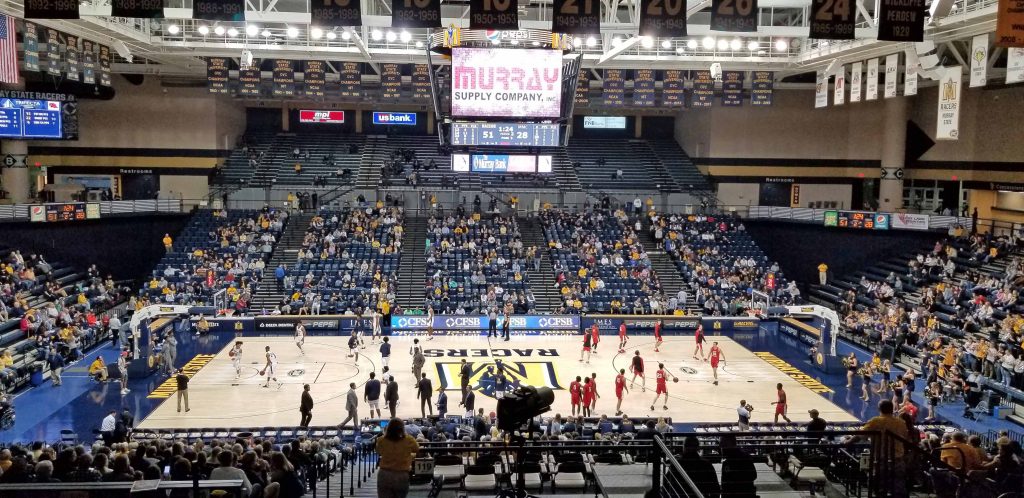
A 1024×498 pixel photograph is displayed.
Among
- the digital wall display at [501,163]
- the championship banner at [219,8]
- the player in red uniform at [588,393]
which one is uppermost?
the championship banner at [219,8]

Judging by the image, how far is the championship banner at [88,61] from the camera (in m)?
25.3

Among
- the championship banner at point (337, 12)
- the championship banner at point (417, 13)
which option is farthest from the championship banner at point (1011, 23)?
the championship banner at point (337, 12)

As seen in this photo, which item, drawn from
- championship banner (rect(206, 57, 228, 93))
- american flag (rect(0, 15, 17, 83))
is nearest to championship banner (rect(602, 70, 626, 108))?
championship banner (rect(206, 57, 228, 93))

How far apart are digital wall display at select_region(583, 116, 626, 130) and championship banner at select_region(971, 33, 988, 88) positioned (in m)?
26.3

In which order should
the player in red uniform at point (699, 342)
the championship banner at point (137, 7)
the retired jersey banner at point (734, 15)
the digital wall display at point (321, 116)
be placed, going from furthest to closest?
1. the digital wall display at point (321, 116)
2. the player in red uniform at point (699, 342)
3. the retired jersey banner at point (734, 15)
4. the championship banner at point (137, 7)

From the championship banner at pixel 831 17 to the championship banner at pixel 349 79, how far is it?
66.7 ft

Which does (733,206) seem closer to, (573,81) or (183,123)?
(573,81)

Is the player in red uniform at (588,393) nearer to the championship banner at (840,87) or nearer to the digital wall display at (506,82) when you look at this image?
the digital wall display at (506,82)

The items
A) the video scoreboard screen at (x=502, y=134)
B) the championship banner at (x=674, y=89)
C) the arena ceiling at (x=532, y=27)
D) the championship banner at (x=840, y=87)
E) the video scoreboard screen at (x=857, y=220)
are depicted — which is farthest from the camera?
the video scoreboard screen at (x=857, y=220)

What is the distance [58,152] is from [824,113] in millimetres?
41004

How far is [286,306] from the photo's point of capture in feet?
101

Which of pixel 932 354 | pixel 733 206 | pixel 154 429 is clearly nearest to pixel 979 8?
pixel 932 354

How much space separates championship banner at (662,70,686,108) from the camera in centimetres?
3125

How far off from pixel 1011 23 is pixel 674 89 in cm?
1863
